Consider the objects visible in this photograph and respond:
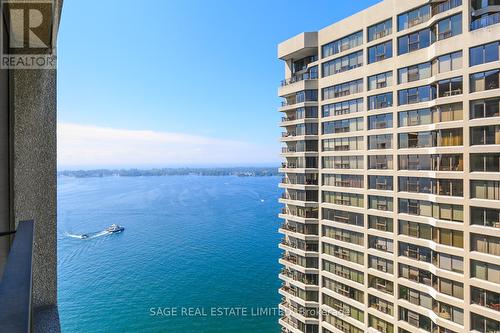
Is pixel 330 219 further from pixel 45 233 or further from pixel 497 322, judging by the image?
pixel 45 233

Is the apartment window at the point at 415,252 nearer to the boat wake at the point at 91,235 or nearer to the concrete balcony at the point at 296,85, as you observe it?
the concrete balcony at the point at 296,85

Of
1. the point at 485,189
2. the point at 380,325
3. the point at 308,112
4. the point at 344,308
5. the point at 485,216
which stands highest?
the point at 308,112

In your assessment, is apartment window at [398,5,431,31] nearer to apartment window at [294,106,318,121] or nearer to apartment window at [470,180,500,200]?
apartment window at [294,106,318,121]

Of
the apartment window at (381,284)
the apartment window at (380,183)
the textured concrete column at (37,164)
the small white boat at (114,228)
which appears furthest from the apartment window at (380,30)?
the small white boat at (114,228)

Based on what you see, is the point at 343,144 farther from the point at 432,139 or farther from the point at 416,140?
the point at 432,139

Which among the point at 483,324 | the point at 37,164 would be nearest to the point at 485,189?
the point at 483,324

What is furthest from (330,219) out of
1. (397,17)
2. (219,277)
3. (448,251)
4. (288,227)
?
(219,277)
